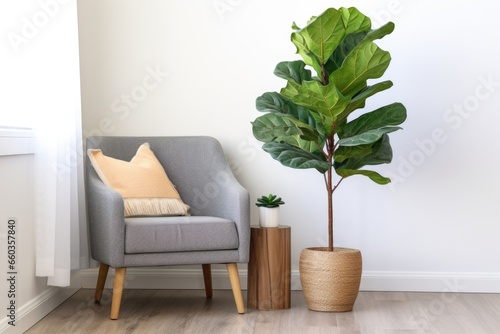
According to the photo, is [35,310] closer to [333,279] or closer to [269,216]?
[269,216]

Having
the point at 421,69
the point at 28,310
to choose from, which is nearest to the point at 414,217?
the point at 421,69

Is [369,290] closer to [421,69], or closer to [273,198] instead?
[273,198]

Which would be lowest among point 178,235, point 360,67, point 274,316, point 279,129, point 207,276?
point 274,316

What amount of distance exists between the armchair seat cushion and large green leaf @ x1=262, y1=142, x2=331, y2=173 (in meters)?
0.40

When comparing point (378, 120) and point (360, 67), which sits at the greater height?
point (360, 67)

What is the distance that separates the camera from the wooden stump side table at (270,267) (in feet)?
12.4

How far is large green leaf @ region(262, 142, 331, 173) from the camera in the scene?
3717 mm

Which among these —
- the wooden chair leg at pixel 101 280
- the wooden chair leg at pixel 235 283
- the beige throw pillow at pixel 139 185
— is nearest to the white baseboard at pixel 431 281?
the wooden chair leg at pixel 235 283

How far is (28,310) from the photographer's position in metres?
3.37

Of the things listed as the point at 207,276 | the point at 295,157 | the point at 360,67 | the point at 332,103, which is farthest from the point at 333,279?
the point at 360,67

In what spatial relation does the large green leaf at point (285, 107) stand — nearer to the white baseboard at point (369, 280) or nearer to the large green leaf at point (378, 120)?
the large green leaf at point (378, 120)

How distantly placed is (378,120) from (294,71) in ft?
1.54

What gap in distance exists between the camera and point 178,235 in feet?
11.7

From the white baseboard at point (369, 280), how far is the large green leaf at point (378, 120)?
0.93m
